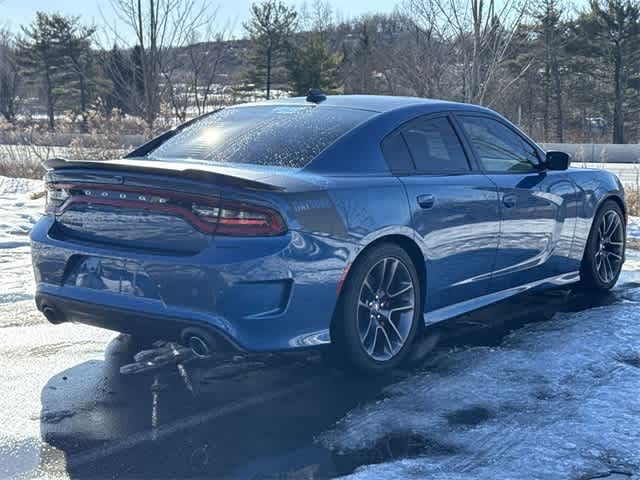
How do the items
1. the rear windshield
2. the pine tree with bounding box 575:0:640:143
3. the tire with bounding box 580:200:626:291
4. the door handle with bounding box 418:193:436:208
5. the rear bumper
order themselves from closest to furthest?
1. the rear bumper
2. the rear windshield
3. the door handle with bounding box 418:193:436:208
4. the tire with bounding box 580:200:626:291
5. the pine tree with bounding box 575:0:640:143

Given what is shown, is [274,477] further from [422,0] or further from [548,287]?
[422,0]

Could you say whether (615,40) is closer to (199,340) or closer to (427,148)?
(427,148)

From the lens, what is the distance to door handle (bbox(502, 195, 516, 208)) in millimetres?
5207

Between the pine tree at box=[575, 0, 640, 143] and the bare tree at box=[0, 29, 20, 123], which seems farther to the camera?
the bare tree at box=[0, 29, 20, 123]

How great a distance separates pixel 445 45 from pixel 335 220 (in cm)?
1261

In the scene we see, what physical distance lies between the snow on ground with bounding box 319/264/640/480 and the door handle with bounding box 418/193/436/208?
90cm

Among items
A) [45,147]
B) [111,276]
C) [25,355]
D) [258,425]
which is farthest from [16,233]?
[45,147]

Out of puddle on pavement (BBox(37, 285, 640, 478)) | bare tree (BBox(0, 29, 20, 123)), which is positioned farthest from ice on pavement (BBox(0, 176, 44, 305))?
bare tree (BBox(0, 29, 20, 123))

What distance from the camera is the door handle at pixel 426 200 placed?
4.52 m

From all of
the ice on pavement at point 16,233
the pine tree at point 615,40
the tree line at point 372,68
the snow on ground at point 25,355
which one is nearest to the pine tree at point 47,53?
the tree line at point 372,68

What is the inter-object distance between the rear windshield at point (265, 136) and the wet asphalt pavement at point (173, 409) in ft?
3.76

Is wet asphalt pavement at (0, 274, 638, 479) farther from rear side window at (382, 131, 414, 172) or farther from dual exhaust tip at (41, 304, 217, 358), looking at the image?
rear side window at (382, 131, 414, 172)

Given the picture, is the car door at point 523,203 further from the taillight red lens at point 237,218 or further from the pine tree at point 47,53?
the pine tree at point 47,53

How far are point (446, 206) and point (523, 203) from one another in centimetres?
92
